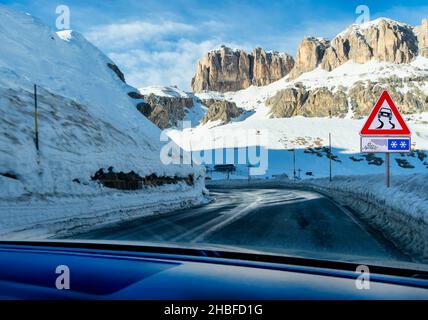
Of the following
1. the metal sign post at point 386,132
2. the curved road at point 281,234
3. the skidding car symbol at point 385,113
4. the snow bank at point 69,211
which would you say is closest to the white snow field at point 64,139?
the snow bank at point 69,211

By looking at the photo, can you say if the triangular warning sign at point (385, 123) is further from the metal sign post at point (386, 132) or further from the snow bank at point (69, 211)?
the snow bank at point (69, 211)

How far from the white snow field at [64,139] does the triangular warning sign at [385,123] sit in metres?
9.21

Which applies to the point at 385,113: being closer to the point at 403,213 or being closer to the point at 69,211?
the point at 403,213

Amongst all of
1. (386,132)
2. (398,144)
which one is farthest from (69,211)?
(398,144)

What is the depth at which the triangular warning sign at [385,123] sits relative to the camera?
41.4 feet

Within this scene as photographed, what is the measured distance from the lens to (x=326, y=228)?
36.7 feet

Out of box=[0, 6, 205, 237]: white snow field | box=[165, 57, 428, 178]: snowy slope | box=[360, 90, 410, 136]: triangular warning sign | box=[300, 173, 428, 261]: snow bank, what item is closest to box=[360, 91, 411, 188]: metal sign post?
box=[360, 90, 410, 136]: triangular warning sign

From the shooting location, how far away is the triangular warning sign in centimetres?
1261

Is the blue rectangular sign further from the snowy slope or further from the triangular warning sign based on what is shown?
the snowy slope

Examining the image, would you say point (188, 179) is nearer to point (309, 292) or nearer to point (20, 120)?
point (20, 120)

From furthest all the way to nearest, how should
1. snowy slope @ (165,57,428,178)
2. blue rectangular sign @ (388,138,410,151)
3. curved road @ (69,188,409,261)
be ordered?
1. snowy slope @ (165,57,428,178)
2. blue rectangular sign @ (388,138,410,151)
3. curved road @ (69,188,409,261)

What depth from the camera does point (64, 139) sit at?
22359 millimetres

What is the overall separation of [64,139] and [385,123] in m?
16.0

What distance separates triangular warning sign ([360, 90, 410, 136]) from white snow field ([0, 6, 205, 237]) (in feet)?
30.2
